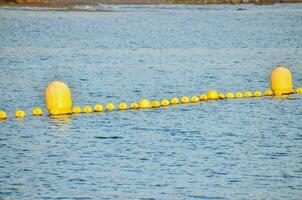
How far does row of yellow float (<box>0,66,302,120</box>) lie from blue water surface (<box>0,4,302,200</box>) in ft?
1.62

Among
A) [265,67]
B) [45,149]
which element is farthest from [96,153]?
[265,67]

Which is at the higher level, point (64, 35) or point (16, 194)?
point (64, 35)

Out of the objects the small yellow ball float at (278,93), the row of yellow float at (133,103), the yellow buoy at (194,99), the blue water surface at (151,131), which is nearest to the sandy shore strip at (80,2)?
the blue water surface at (151,131)

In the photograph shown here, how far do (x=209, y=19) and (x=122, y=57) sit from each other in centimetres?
7905

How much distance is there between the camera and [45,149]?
30594mm

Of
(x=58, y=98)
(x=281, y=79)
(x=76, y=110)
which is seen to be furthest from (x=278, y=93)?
(x=58, y=98)

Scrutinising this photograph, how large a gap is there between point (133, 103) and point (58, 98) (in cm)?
515

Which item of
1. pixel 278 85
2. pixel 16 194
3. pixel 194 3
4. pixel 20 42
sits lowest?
pixel 16 194

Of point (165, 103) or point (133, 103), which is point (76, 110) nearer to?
point (133, 103)

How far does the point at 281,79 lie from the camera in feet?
138

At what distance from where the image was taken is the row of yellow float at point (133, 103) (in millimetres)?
35656

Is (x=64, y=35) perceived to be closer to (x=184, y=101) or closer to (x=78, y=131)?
(x=184, y=101)

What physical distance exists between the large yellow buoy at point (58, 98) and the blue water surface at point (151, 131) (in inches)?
19.4

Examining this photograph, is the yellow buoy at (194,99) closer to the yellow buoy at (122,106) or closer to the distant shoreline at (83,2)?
the yellow buoy at (122,106)
